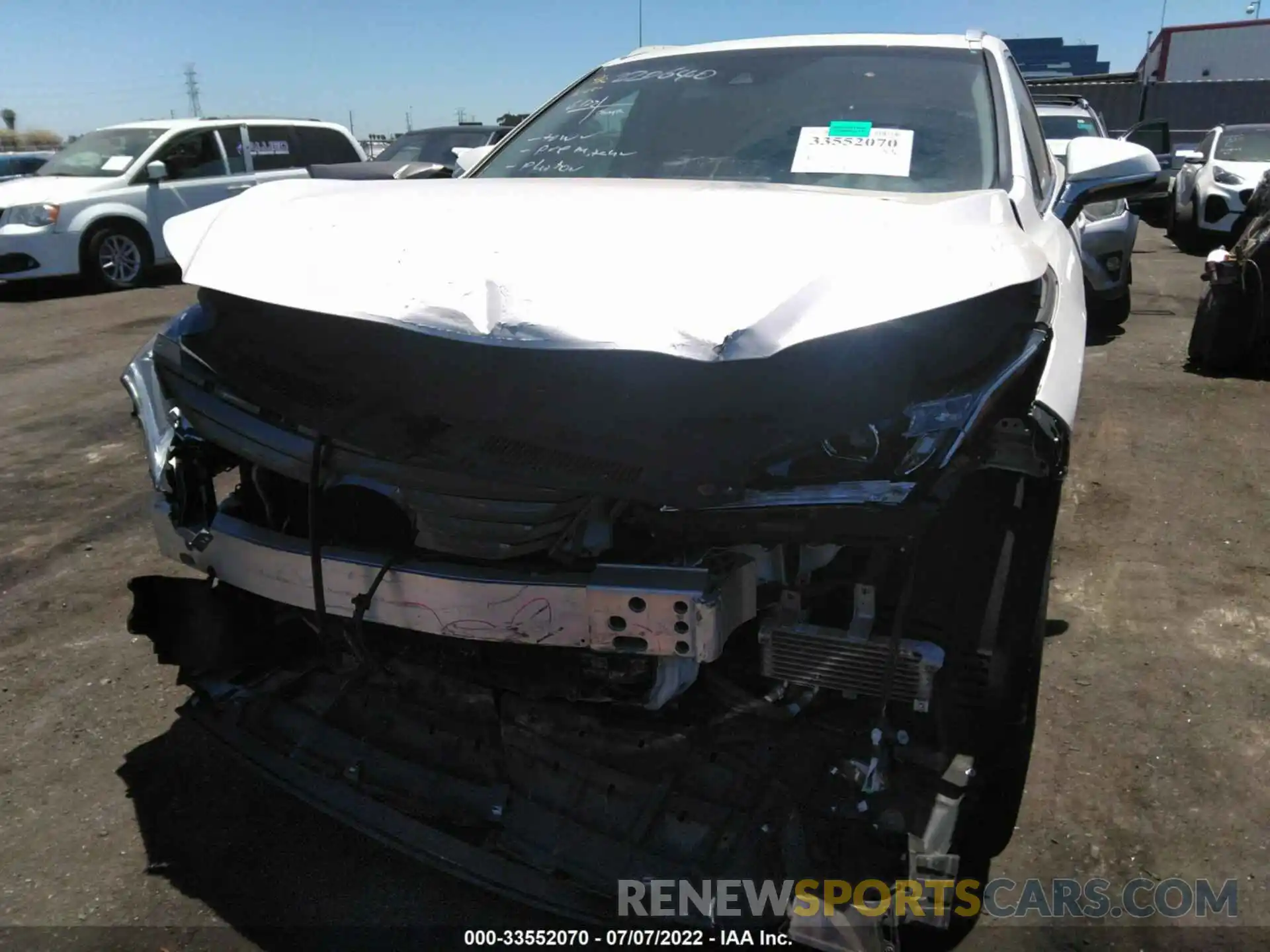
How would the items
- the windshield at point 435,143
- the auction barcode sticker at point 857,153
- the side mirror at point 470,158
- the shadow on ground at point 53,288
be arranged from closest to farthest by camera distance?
the auction barcode sticker at point 857,153
the side mirror at point 470,158
the shadow on ground at point 53,288
the windshield at point 435,143

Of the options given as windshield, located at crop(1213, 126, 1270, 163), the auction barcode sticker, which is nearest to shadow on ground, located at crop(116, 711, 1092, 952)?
the auction barcode sticker

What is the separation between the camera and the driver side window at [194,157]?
10805 mm

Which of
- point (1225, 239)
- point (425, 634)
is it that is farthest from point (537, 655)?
point (1225, 239)

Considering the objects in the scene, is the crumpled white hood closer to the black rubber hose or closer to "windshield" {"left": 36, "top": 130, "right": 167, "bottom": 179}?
the black rubber hose

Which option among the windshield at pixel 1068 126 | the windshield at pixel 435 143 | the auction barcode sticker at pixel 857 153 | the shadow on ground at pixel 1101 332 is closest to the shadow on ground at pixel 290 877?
the auction barcode sticker at pixel 857 153

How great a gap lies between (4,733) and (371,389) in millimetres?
1657

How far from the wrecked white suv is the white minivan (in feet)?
27.6

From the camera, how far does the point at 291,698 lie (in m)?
2.50

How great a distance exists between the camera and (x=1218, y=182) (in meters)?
11.4

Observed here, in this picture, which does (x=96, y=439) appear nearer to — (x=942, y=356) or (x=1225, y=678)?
(x=942, y=356)

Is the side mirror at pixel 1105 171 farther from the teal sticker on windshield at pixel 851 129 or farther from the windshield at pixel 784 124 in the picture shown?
the teal sticker on windshield at pixel 851 129

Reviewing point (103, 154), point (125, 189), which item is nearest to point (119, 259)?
point (125, 189)

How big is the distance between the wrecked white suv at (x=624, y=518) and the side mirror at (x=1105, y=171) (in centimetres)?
91

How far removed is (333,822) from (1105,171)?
303 centimetres
